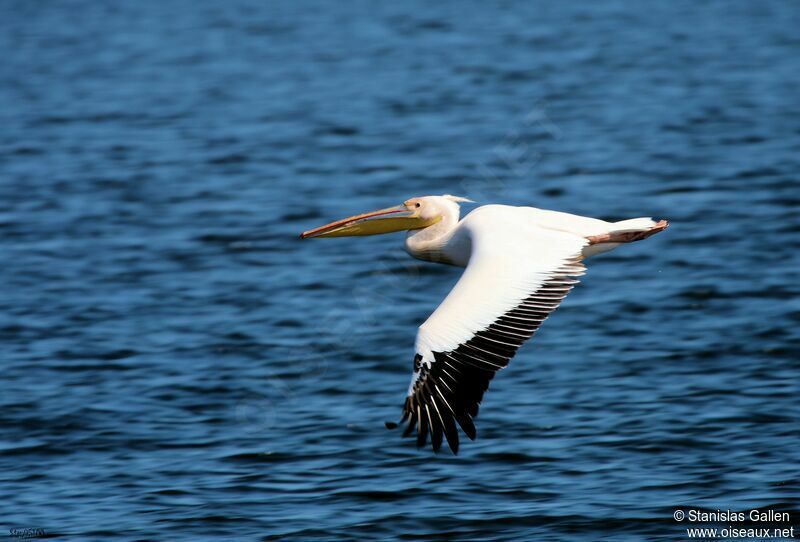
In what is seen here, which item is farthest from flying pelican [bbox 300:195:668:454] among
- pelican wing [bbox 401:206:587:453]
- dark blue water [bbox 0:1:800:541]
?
dark blue water [bbox 0:1:800:541]

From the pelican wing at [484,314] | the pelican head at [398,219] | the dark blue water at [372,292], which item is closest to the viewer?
the pelican wing at [484,314]

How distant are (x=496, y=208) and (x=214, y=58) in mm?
18047

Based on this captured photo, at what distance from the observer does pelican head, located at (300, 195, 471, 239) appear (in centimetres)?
780

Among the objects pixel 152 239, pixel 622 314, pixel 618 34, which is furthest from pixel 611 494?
pixel 618 34

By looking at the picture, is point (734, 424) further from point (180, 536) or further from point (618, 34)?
point (618, 34)

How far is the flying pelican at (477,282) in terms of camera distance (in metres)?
6.32

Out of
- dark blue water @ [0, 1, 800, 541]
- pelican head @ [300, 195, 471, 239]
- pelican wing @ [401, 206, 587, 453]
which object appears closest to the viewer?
pelican wing @ [401, 206, 587, 453]

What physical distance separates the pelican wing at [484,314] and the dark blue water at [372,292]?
1.53m

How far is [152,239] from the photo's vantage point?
14336mm

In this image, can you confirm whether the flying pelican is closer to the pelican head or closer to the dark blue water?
the pelican head

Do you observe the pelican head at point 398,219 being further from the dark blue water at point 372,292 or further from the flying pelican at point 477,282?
the dark blue water at point 372,292

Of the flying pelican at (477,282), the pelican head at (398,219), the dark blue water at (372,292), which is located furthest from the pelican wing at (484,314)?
the dark blue water at (372,292)

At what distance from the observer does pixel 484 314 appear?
6652 mm

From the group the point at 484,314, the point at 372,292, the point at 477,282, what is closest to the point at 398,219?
the point at 477,282
